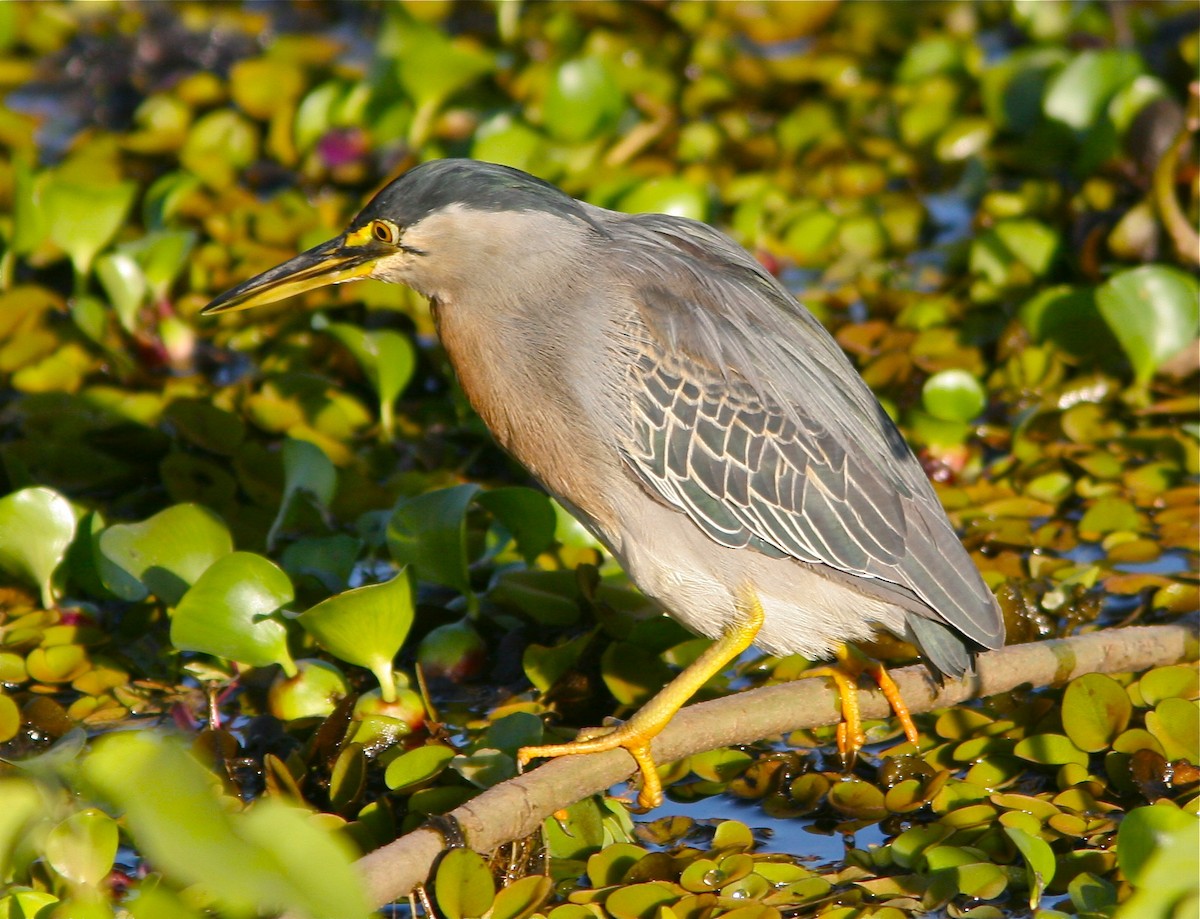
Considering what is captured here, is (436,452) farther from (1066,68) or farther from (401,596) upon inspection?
(1066,68)

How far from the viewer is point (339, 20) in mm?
7883

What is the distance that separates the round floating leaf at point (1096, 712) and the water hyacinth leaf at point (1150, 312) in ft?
4.89

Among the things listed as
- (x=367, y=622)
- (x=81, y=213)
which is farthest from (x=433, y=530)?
(x=81, y=213)

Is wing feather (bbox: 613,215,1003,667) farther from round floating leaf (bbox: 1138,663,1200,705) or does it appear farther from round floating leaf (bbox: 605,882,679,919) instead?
round floating leaf (bbox: 605,882,679,919)

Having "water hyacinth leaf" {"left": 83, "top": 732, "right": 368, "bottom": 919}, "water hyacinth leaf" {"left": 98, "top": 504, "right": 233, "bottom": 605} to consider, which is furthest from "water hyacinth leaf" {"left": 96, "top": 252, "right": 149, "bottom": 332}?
"water hyacinth leaf" {"left": 83, "top": 732, "right": 368, "bottom": 919}

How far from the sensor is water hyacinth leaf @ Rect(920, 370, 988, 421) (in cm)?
469

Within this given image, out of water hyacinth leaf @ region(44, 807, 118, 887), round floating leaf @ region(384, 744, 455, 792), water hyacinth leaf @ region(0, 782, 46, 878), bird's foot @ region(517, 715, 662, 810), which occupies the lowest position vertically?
water hyacinth leaf @ region(44, 807, 118, 887)

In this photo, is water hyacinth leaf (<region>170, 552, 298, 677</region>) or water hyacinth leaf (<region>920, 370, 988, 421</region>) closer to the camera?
water hyacinth leaf (<region>170, 552, 298, 677</region>)

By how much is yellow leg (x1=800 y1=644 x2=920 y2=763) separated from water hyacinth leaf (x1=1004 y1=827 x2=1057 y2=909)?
643 millimetres

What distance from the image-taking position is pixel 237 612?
11.5 feet

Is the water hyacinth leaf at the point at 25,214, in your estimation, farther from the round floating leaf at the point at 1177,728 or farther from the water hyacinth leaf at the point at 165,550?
the round floating leaf at the point at 1177,728

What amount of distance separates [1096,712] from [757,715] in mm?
812

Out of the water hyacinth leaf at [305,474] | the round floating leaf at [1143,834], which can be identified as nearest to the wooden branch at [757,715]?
the round floating leaf at [1143,834]

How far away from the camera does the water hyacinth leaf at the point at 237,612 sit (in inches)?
136
